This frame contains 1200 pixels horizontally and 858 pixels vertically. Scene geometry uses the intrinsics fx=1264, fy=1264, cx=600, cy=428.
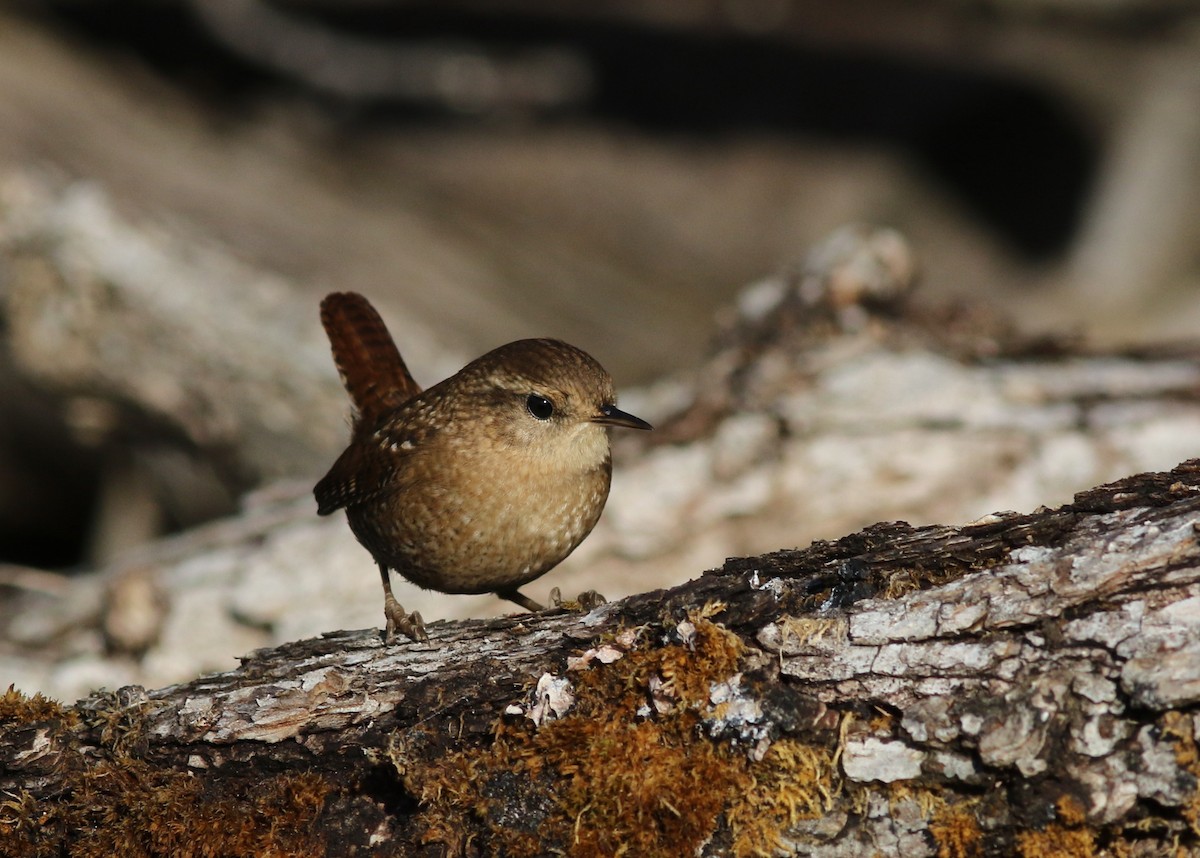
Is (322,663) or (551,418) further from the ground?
(551,418)

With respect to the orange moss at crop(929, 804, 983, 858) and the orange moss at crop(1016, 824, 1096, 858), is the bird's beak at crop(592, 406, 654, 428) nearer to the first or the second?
the orange moss at crop(929, 804, 983, 858)

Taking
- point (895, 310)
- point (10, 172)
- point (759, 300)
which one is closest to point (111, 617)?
point (10, 172)

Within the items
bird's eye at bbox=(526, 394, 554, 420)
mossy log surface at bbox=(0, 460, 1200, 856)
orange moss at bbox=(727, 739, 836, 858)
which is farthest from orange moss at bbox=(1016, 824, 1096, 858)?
bird's eye at bbox=(526, 394, 554, 420)

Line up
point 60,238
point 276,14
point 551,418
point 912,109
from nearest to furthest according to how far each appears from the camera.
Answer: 1. point 551,418
2. point 60,238
3. point 276,14
4. point 912,109

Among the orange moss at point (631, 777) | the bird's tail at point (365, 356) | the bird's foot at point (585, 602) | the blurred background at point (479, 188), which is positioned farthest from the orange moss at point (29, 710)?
the blurred background at point (479, 188)

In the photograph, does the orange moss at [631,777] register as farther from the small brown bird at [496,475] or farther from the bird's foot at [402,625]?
the small brown bird at [496,475]

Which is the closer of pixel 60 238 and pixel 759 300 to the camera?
pixel 759 300

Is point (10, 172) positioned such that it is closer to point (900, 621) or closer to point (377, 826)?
point (377, 826)

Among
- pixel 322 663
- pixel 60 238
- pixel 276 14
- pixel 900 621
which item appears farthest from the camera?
pixel 276 14
